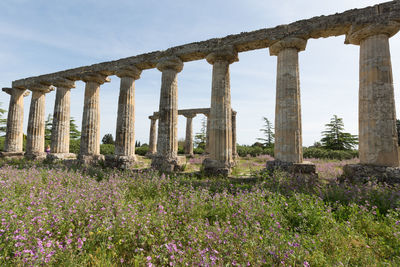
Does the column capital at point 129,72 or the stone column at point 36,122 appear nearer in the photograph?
the column capital at point 129,72

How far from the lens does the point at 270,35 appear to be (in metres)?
9.16

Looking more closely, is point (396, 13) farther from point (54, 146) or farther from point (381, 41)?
point (54, 146)

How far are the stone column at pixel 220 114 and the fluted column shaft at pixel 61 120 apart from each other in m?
11.5

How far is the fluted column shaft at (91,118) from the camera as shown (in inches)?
512

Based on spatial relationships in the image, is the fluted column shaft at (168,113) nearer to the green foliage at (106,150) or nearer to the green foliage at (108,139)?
the green foliage at (106,150)

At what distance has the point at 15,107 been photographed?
1666cm

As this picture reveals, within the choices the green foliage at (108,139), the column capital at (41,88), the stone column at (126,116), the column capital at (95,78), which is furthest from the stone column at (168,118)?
the green foliage at (108,139)

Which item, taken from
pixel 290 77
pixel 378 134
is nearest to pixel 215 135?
pixel 290 77

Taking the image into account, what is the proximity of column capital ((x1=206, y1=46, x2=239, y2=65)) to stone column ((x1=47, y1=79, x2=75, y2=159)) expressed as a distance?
448 inches

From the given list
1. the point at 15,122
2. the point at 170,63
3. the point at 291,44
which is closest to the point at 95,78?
the point at 170,63

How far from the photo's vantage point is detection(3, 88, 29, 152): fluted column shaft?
1634 cm

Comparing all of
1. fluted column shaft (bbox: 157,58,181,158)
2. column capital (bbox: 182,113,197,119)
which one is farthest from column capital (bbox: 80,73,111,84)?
column capital (bbox: 182,113,197,119)

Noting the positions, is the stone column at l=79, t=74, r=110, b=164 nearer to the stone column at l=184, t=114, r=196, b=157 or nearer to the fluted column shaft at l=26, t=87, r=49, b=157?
the fluted column shaft at l=26, t=87, r=49, b=157

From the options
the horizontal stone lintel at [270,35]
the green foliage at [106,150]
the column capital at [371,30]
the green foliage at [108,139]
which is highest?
the horizontal stone lintel at [270,35]
